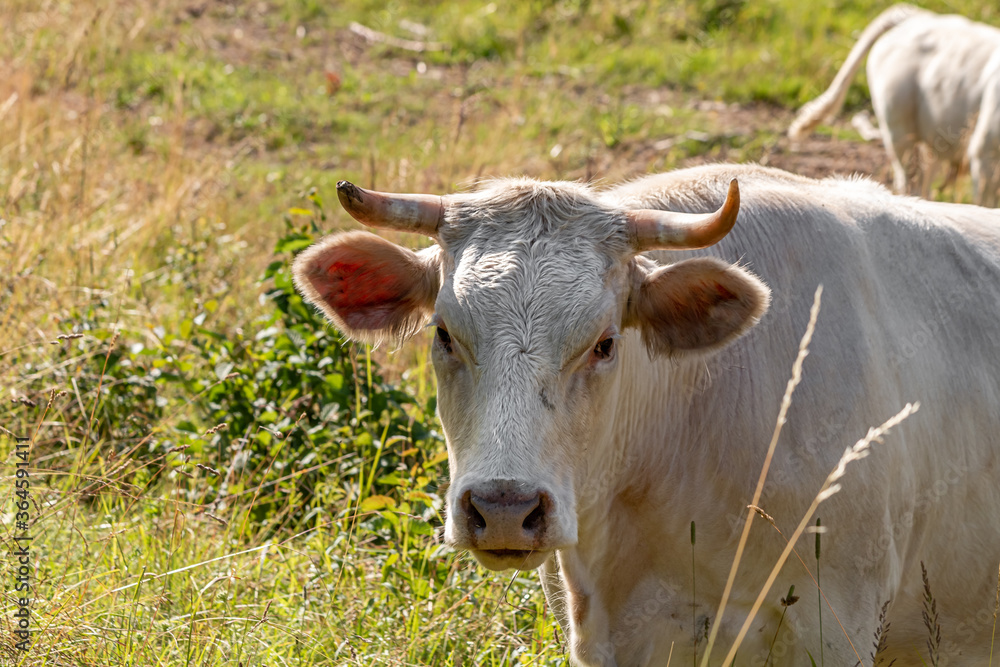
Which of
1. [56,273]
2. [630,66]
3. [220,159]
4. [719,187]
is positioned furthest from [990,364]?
[630,66]

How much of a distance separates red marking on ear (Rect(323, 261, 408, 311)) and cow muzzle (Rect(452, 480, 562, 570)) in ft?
3.08

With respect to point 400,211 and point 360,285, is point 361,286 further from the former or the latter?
point 400,211

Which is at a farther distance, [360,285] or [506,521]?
[360,285]

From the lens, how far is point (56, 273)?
5.43 meters

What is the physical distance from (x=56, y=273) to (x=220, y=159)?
336cm

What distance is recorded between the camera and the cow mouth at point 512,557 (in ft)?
8.00

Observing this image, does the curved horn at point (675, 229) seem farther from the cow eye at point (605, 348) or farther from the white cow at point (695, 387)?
the cow eye at point (605, 348)

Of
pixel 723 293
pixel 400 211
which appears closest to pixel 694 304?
pixel 723 293

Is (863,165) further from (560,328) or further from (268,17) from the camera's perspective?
(560,328)

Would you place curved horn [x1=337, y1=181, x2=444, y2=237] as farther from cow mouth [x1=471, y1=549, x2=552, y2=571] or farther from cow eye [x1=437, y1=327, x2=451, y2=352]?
cow mouth [x1=471, y1=549, x2=552, y2=571]

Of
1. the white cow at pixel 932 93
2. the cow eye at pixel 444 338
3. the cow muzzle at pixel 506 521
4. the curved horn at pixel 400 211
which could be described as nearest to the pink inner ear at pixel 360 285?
the curved horn at pixel 400 211

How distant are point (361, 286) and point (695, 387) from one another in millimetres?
1096

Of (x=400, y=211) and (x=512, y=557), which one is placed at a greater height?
(x=400, y=211)

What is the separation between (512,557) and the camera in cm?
245
